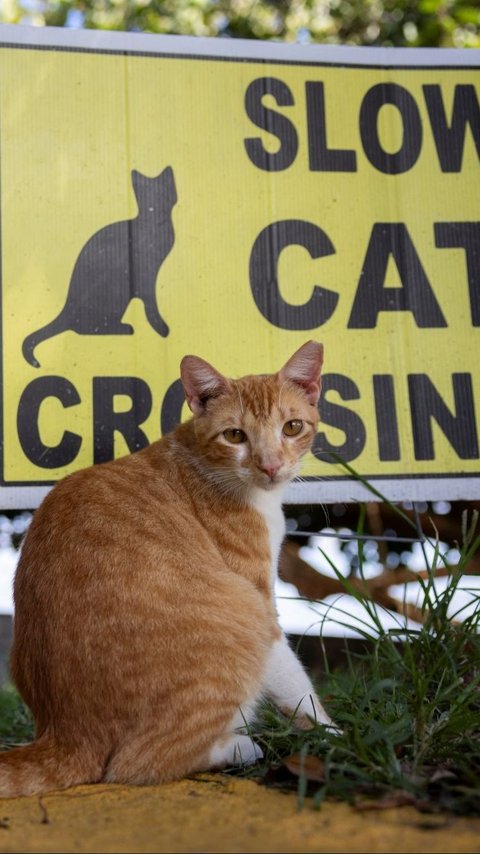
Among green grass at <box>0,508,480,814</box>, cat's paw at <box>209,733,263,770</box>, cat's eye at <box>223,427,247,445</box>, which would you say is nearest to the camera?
green grass at <box>0,508,480,814</box>

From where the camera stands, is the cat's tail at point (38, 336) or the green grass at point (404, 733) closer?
the green grass at point (404, 733)

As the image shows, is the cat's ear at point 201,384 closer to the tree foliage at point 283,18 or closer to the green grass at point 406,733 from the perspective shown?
the green grass at point 406,733

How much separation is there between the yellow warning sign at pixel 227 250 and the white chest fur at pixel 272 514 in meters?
0.68

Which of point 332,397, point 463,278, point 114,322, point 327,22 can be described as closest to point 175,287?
point 114,322

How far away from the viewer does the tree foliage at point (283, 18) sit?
5.92m

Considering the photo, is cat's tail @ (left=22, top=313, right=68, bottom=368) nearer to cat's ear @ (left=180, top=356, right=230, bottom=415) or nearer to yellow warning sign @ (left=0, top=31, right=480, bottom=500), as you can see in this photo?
yellow warning sign @ (left=0, top=31, right=480, bottom=500)

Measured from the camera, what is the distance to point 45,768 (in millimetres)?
2281

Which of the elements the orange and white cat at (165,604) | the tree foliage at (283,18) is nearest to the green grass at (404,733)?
the orange and white cat at (165,604)

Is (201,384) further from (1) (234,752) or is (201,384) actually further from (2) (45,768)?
(2) (45,768)

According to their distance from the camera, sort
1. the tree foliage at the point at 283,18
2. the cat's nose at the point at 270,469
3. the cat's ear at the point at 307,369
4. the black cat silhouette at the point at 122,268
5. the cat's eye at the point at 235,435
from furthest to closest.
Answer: the tree foliage at the point at 283,18 → the black cat silhouette at the point at 122,268 → the cat's ear at the point at 307,369 → the cat's eye at the point at 235,435 → the cat's nose at the point at 270,469

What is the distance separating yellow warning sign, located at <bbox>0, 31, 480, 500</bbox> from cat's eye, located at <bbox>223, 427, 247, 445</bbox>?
0.73 meters

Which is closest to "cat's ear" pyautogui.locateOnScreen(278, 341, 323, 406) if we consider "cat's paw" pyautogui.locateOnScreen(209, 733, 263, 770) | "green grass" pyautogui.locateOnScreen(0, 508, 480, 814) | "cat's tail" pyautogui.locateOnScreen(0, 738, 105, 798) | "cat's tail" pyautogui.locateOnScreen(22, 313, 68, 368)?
"green grass" pyautogui.locateOnScreen(0, 508, 480, 814)

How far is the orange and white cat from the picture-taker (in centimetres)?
229

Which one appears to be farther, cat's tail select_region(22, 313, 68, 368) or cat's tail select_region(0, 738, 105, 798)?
cat's tail select_region(22, 313, 68, 368)
